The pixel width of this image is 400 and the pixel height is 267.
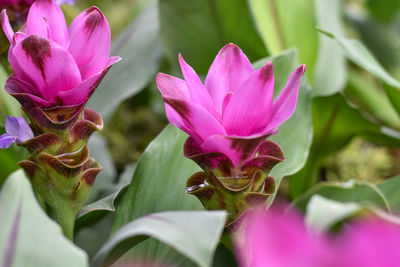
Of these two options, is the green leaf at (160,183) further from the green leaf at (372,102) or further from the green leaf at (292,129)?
the green leaf at (372,102)

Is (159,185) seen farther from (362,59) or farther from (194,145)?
(362,59)

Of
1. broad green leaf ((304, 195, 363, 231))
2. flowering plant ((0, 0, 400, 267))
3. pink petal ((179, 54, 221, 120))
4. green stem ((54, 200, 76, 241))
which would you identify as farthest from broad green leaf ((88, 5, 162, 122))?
broad green leaf ((304, 195, 363, 231))

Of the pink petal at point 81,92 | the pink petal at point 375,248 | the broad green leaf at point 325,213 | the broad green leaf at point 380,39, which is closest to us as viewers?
the pink petal at point 375,248

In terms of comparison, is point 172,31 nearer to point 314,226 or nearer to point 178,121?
point 178,121

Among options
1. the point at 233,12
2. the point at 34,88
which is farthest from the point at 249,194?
the point at 233,12

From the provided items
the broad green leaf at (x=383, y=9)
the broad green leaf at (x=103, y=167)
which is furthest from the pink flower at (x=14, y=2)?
the broad green leaf at (x=383, y=9)

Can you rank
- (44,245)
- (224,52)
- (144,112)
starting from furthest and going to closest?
(144,112)
(224,52)
(44,245)
